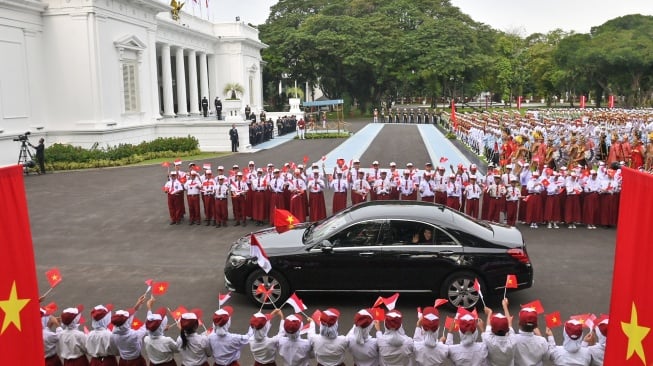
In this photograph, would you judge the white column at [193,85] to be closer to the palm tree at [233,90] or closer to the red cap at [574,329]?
the palm tree at [233,90]

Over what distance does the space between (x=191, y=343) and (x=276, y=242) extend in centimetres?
355

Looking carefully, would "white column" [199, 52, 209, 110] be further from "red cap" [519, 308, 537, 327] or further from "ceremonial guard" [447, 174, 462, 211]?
"red cap" [519, 308, 537, 327]

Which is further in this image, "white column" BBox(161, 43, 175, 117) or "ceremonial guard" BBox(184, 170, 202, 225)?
"white column" BBox(161, 43, 175, 117)

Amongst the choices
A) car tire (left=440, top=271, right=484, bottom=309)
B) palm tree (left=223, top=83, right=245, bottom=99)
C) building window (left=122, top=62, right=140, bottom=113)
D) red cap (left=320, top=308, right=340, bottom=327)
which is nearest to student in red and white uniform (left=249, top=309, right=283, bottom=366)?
red cap (left=320, top=308, right=340, bottom=327)

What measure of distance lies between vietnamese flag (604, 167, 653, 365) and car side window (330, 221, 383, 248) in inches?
213

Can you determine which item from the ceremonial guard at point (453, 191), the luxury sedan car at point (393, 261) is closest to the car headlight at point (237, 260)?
the luxury sedan car at point (393, 261)

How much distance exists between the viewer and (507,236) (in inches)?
361

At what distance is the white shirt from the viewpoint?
5789 mm

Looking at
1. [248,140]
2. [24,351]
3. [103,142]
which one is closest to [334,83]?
[248,140]

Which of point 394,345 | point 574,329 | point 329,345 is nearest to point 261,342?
point 329,345

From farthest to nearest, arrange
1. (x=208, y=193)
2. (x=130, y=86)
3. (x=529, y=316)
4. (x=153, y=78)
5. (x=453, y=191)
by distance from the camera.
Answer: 1. (x=153, y=78)
2. (x=130, y=86)
3. (x=208, y=193)
4. (x=453, y=191)
5. (x=529, y=316)

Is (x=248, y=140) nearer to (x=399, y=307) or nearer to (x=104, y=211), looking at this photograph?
(x=104, y=211)

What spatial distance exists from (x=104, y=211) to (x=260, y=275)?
926 centimetres

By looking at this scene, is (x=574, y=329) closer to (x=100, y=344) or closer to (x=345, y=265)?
(x=345, y=265)
